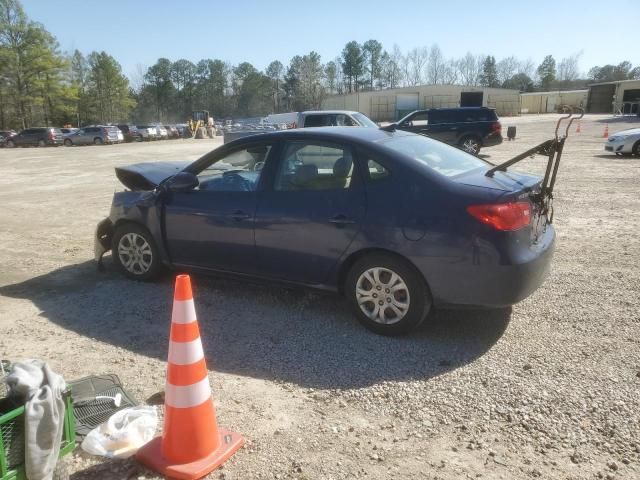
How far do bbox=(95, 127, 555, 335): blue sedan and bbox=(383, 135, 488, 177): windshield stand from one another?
0.05ft

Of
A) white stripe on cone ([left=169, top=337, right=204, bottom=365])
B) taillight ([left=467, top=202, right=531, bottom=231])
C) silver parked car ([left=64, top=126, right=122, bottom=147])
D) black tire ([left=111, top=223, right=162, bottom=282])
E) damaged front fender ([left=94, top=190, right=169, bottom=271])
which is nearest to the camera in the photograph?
white stripe on cone ([left=169, top=337, right=204, bottom=365])

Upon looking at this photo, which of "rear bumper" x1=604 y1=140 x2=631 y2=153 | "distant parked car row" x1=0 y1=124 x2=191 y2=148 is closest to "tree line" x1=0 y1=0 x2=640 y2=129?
"distant parked car row" x1=0 y1=124 x2=191 y2=148

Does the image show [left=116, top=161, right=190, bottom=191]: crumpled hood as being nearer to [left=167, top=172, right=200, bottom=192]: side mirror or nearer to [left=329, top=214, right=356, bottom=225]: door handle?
[left=167, top=172, right=200, bottom=192]: side mirror

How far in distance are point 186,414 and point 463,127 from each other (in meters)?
17.5

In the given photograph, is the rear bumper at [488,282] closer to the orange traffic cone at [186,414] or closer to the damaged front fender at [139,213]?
the orange traffic cone at [186,414]

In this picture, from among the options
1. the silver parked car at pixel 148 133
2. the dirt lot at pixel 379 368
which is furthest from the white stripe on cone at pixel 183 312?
the silver parked car at pixel 148 133

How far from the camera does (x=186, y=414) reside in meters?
2.63

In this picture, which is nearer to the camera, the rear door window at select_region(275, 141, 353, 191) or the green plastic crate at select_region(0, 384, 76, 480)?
the green plastic crate at select_region(0, 384, 76, 480)

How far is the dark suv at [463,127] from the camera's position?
1836 centimetres

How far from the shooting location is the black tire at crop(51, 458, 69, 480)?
2.39 meters

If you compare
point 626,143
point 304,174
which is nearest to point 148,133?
point 626,143

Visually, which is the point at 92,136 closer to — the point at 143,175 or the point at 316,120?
the point at 316,120

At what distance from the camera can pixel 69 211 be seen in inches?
405

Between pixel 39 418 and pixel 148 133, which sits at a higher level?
pixel 39 418
